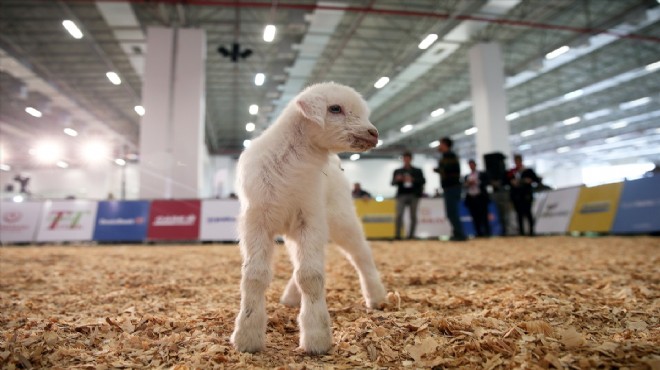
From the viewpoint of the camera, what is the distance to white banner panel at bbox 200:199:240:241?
41.7ft

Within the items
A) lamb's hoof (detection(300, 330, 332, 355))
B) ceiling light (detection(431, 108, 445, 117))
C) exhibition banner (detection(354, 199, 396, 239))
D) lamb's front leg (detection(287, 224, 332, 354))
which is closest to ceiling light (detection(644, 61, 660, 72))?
ceiling light (detection(431, 108, 445, 117))

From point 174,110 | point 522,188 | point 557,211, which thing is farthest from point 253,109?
point 557,211

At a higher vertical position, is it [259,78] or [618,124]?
[618,124]

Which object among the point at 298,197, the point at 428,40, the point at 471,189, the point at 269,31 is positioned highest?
the point at 428,40

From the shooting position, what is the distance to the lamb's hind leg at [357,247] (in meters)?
3.05

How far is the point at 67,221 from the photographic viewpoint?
12.9 metres

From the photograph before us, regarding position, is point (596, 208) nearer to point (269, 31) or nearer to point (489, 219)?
point (489, 219)

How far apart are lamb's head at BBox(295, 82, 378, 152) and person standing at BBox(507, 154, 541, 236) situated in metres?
11.2

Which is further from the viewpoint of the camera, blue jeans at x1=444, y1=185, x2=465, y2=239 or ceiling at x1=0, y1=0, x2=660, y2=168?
ceiling at x1=0, y1=0, x2=660, y2=168

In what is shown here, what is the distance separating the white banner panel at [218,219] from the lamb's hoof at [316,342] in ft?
35.7

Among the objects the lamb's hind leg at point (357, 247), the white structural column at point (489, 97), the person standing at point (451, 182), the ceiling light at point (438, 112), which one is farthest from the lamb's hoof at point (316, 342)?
the ceiling light at point (438, 112)

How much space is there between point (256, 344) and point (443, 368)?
100cm

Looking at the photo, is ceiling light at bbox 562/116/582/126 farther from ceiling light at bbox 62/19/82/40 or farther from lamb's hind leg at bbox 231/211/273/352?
lamb's hind leg at bbox 231/211/273/352

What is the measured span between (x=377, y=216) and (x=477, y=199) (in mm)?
3531
